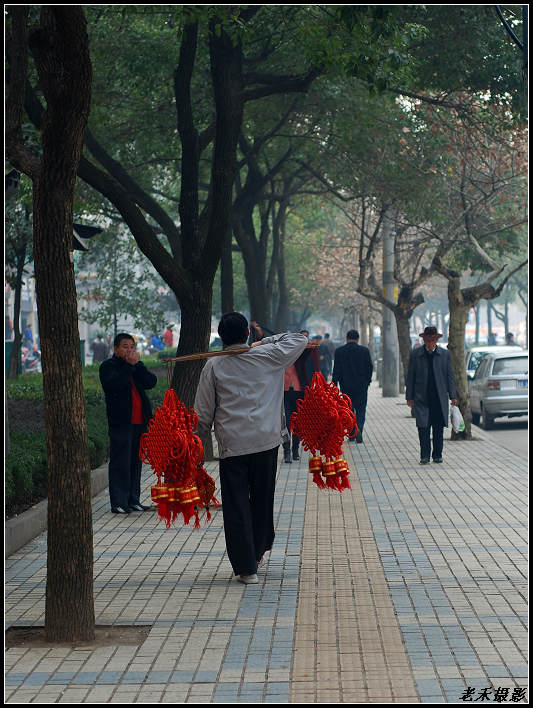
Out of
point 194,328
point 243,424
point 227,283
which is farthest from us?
point 227,283

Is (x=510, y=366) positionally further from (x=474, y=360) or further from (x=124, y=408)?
(x=124, y=408)

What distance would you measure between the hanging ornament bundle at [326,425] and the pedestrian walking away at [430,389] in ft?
21.9

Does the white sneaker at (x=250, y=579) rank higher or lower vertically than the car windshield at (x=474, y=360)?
lower

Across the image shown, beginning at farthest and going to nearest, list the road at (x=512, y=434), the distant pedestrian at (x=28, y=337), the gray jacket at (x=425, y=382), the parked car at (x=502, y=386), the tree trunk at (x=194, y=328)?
the distant pedestrian at (x=28, y=337)
the parked car at (x=502, y=386)
the road at (x=512, y=434)
the gray jacket at (x=425, y=382)
the tree trunk at (x=194, y=328)

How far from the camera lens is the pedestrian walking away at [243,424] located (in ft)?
24.2

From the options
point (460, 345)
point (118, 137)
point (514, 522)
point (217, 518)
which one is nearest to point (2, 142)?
point (217, 518)

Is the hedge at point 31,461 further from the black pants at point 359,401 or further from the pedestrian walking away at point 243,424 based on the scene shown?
the black pants at point 359,401

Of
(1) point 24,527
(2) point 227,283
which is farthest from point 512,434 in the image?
(1) point 24,527

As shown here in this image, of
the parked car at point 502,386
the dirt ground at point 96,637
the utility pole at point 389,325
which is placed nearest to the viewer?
the dirt ground at point 96,637

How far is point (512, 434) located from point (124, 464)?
11.7 m

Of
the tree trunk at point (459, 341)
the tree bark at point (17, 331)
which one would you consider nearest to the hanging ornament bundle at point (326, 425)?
the tree trunk at point (459, 341)

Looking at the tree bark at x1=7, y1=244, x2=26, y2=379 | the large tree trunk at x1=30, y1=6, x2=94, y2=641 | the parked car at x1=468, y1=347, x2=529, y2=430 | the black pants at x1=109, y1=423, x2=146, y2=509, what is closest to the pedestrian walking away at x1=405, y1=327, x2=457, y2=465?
the black pants at x1=109, y1=423, x2=146, y2=509

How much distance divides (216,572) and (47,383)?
2319 millimetres

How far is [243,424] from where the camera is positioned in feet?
24.1
